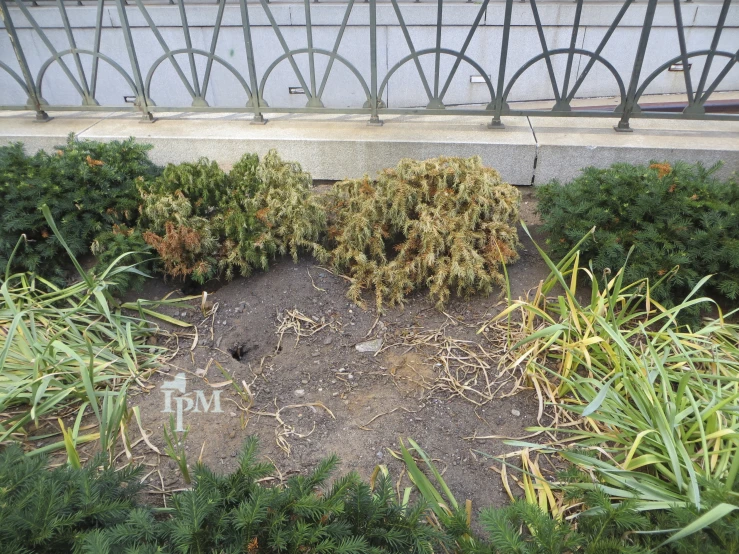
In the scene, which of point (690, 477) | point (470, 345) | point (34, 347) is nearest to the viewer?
point (690, 477)

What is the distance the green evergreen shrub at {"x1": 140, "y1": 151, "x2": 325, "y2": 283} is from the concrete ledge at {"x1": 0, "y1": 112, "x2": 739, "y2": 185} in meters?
0.67

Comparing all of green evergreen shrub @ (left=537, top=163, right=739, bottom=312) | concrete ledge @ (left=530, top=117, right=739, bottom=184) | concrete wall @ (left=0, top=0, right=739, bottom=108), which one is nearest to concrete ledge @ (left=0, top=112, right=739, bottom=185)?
concrete ledge @ (left=530, top=117, right=739, bottom=184)

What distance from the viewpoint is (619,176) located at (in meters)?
2.79

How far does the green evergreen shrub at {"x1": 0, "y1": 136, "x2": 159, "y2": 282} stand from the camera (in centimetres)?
287

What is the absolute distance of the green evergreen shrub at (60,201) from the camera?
2873 millimetres

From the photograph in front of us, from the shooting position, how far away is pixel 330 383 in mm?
2414

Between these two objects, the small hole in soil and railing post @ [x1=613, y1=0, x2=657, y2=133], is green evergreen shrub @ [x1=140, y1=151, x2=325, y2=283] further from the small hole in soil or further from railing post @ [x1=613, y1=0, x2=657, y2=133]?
railing post @ [x1=613, y1=0, x2=657, y2=133]

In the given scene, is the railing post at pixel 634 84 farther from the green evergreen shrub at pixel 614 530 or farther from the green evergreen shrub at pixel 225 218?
the green evergreen shrub at pixel 614 530

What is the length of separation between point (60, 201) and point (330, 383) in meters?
1.92

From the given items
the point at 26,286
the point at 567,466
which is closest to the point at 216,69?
the point at 26,286

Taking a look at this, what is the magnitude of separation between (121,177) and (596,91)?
22.2 ft

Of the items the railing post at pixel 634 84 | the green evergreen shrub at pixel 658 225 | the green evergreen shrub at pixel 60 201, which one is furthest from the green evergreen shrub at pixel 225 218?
the railing post at pixel 634 84

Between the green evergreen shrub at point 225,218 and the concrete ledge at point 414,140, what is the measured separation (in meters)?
0.67

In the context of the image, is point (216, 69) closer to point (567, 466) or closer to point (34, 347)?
point (34, 347)
